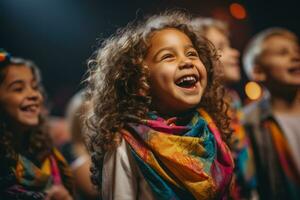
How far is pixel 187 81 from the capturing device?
191cm

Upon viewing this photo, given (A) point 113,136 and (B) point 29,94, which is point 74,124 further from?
(A) point 113,136

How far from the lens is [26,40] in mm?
5770

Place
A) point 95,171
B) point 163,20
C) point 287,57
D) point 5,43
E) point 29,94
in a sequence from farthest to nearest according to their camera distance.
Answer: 1. point 5,43
2. point 287,57
3. point 29,94
4. point 163,20
5. point 95,171

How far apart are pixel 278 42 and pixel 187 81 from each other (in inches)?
63.0

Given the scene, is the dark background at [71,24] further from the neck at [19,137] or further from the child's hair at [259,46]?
the neck at [19,137]

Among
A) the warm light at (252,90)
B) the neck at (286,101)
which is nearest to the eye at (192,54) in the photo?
the neck at (286,101)

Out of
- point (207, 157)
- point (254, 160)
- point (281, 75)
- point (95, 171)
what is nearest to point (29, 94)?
point (95, 171)

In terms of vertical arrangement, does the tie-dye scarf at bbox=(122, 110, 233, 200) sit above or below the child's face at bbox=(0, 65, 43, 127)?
below

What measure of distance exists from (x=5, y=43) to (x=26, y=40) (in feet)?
1.16

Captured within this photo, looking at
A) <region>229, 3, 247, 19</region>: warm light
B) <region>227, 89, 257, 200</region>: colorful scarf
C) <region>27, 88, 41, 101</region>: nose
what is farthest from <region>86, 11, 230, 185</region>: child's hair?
<region>229, 3, 247, 19</region>: warm light

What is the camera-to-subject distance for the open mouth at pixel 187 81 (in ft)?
6.18

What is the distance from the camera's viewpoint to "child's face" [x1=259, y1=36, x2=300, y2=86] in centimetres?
309

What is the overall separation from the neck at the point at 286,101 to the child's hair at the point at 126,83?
100 cm

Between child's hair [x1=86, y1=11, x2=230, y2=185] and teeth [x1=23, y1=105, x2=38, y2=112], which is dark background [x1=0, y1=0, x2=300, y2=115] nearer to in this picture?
child's hair [x1=86, y1=11, x2=230, y2=185]
